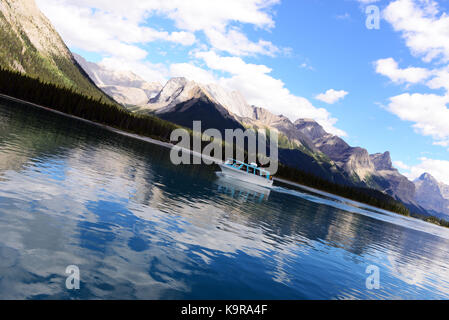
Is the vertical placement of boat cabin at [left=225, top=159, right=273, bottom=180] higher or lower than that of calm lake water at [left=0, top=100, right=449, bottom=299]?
higher

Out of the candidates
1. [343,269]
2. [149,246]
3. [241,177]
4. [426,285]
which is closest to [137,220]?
[149,246]

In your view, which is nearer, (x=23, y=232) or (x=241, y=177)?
(x=23, y=232)

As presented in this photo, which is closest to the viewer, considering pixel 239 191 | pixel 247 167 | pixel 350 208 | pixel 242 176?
pixel 239 191

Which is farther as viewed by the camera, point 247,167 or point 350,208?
point 350,208

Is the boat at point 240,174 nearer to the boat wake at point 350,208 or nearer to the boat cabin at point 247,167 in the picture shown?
the boat cabin at point 247,167

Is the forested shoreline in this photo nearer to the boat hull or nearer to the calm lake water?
the boat hull

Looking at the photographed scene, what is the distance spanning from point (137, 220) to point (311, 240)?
19462 mm

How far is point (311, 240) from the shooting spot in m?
32.2

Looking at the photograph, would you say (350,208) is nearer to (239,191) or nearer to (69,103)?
(239,191)

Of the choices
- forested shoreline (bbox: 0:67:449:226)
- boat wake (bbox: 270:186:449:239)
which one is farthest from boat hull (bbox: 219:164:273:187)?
forested shoreline (bbox: 0:67:449:226)

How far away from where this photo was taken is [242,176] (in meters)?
83.8

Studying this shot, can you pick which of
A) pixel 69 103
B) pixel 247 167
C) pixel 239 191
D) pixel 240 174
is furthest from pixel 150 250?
pixel 69 103

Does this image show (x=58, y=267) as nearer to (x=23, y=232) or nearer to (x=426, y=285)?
(x=23, y=232)

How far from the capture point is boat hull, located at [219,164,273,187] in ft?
270
